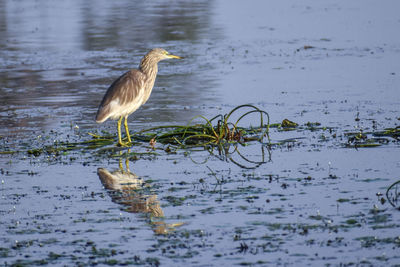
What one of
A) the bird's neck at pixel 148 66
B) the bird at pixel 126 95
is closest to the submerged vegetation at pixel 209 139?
the bird at pixel 126 95

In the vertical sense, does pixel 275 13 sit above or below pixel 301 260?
above

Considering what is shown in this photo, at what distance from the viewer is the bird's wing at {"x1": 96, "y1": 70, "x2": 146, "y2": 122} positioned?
1335 centimetres

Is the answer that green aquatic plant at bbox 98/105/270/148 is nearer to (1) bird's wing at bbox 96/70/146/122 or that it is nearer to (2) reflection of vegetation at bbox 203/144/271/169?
(2) reflection of vegetation at bbox 203/144/271/169

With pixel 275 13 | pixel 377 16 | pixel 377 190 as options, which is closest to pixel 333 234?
pixel 377 190

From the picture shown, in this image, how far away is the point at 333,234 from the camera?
870 cm

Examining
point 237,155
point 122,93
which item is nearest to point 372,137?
point 237,155

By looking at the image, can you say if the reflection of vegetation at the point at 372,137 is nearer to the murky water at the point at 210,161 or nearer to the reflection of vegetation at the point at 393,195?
the murky water at the point at 210,161

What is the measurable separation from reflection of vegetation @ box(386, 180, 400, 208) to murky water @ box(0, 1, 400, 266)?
0.14 ft

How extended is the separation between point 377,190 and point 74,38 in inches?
735

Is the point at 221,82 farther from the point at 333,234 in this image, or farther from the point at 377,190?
the point at 333,234

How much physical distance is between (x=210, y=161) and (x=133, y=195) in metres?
2.05

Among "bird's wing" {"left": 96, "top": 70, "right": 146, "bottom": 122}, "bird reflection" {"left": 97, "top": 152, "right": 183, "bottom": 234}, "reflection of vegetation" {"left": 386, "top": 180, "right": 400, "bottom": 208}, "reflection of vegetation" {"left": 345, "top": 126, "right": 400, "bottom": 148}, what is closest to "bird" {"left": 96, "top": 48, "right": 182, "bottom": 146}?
"bird's wing" {"left": 96, "top": 70, "right": 146, "bottom": 122}

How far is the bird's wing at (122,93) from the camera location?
13352 mm

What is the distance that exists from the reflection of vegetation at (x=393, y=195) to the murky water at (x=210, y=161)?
4 centimetres
